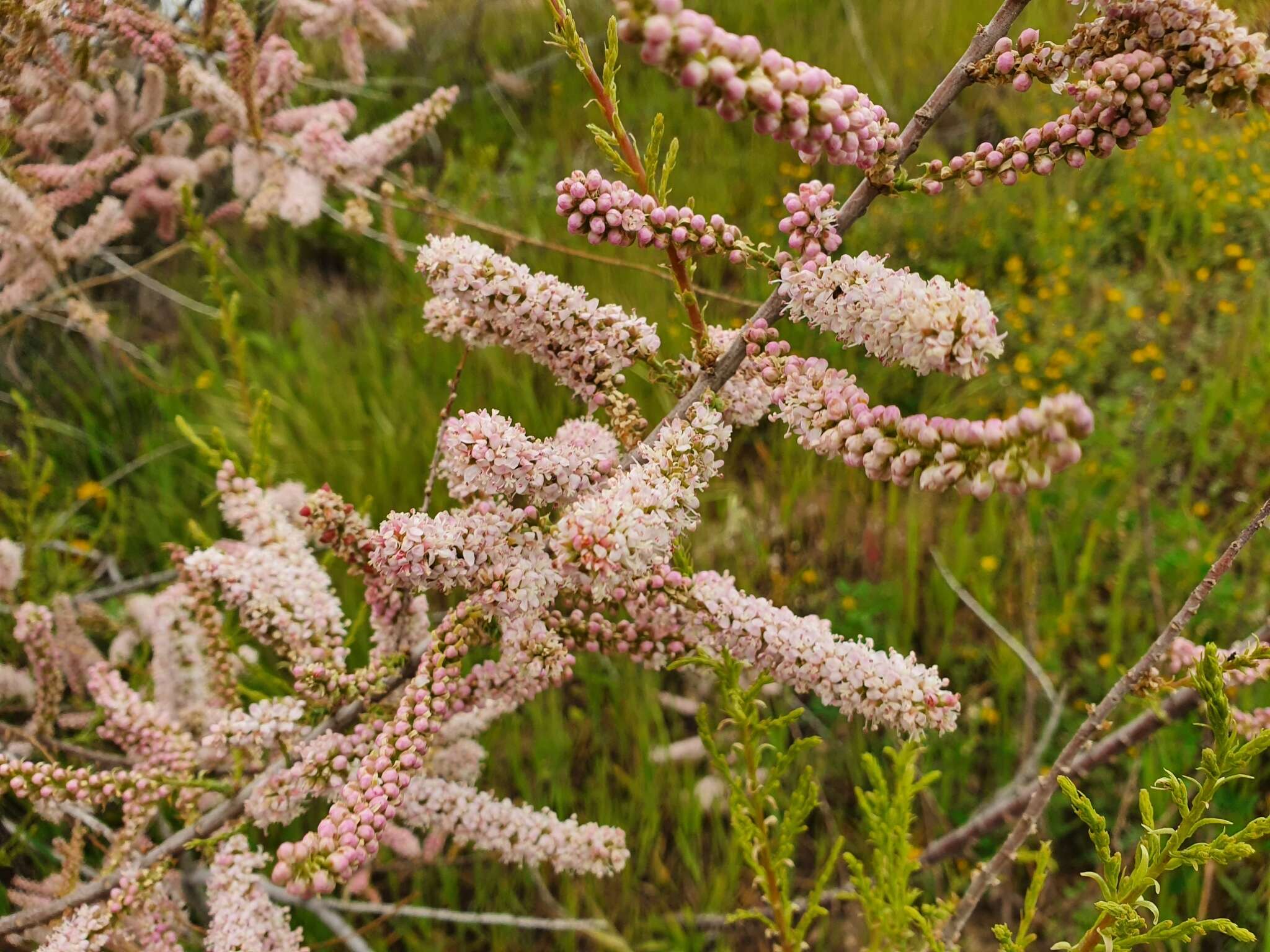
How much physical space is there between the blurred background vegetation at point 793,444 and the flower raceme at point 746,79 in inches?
25.1

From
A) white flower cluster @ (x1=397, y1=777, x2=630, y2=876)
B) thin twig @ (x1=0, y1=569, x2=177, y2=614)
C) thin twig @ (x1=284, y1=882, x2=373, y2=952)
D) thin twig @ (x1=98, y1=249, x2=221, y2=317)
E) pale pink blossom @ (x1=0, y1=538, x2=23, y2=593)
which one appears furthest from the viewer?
thin twig @ (x1=98, y1=249, x2=221, y2=317)

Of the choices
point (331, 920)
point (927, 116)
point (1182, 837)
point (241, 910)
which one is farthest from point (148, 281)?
point (1182, 837)

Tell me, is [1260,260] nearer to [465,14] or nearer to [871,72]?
[871,72]

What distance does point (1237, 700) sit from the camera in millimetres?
2541

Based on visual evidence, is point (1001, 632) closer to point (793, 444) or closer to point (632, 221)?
point (793, 444)

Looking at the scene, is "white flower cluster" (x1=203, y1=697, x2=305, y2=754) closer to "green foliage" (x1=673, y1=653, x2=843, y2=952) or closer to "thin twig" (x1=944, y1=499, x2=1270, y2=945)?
"green foliage" (x1=673, y1=653, x2=843, y2=952)

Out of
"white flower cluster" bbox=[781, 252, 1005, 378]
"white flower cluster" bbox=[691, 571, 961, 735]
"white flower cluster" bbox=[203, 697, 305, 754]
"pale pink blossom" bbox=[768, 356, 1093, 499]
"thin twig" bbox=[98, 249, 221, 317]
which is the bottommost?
"thin twig" bbox=[98, 249, 221, 317]

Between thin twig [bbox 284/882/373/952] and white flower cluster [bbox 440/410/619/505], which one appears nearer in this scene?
white flower cluster [bbox 440/410/619/505]

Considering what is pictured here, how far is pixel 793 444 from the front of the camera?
3230mm

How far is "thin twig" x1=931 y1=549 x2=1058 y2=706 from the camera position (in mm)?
2193

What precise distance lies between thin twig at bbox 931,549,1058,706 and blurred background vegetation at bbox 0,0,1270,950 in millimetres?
52

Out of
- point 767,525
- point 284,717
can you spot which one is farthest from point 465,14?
point 284,717

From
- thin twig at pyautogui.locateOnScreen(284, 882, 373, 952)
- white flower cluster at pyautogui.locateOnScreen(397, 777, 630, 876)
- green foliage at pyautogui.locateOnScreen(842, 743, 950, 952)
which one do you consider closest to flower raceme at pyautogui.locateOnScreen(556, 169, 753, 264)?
green foliage at pyautogui.locateOnScreen(842, 743, 950, 952)

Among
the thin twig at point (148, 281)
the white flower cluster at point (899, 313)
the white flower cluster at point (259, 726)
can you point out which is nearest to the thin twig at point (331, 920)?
the white flower cluster at point (259, 726)
